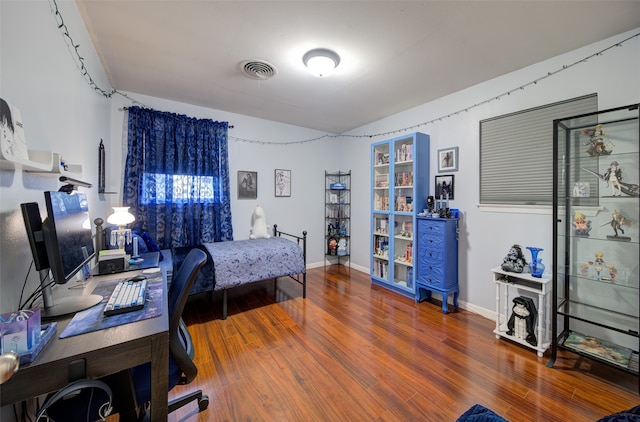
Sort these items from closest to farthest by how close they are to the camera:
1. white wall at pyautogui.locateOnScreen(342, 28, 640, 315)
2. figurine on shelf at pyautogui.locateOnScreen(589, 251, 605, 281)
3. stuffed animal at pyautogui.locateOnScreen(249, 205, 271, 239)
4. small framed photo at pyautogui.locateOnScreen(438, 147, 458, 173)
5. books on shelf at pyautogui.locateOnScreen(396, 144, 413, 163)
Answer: figurine on shelf at pyautogui.locateOnScreen(589, 251, 605, 281) < white wall at pyautogui.locateOnScreen(342, 28, 640, 315) < small framed photo at pyautogui.locateOnScreen(438, 147, 458, 173) < books on shelf at pyautogui.locateOnScreen(396, 144, 413, 163) < stuffed animal at pyautogui.locateOnScreen(249, 205, 271, 239)

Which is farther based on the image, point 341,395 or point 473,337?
point 473,337

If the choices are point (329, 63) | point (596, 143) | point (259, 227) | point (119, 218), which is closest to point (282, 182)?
point (259, 227)

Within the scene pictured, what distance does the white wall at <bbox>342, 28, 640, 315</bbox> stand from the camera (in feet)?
6.68

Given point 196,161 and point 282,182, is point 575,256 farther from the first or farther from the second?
point 196,161

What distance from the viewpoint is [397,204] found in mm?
3562

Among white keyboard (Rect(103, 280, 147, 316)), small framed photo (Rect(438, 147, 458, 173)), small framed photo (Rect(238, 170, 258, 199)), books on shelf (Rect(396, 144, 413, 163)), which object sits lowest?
white keyboard (Rect(103, 280, 147, 316))

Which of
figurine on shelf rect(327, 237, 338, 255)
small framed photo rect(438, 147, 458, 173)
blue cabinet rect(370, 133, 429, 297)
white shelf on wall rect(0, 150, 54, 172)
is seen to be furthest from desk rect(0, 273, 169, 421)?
figurine on shelf rect(327, 237, 338, 255)

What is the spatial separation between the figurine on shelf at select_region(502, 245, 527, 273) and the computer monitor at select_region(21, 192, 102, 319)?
3.07m

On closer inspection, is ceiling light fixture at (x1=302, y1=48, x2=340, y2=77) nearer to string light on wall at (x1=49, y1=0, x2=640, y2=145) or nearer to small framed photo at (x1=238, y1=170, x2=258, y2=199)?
string light on wall at (x1=49, y1=0, x2=640, y2=145)

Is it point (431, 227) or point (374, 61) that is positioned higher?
point (374, 61)

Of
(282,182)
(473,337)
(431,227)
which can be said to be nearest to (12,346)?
(473,337)

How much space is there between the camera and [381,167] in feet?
12.6

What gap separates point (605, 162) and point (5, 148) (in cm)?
324

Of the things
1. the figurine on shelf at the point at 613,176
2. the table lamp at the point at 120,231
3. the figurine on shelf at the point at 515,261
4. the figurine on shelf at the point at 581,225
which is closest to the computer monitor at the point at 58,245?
the table lamp at the point at 120,231
